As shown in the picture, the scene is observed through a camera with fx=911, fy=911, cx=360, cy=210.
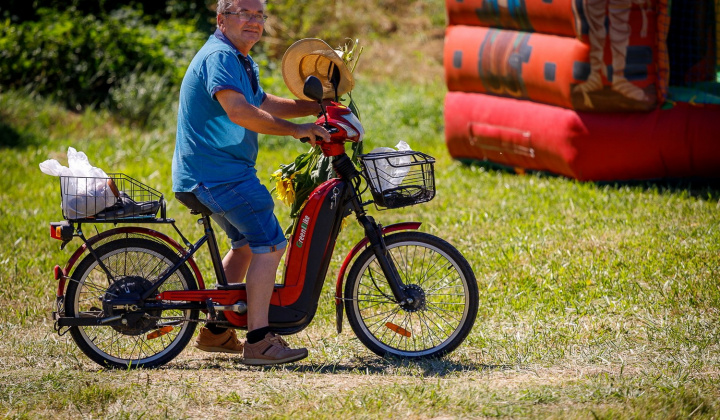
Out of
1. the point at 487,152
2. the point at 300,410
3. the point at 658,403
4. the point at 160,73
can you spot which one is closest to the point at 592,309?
the point at 658,403

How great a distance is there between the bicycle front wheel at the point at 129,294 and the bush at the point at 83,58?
849cm

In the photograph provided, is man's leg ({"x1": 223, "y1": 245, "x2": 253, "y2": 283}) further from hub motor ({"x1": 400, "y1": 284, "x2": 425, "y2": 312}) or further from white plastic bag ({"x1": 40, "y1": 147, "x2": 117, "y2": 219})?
hub motor ({"x1": 400, "y1": 284, "x2": 425, "y2": 312})

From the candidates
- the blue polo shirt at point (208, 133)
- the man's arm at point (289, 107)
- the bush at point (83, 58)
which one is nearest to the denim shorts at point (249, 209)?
the blue polo shirt at point (208, 133)

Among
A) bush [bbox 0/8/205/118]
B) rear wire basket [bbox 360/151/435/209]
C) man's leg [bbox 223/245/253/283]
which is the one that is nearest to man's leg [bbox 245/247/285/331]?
man's leg [bbox 223/245/253/283]

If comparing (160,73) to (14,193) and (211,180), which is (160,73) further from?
(211,180)

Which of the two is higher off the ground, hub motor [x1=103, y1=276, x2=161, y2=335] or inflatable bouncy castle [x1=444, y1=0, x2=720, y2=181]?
inflatable bouncy castle [x1=444, y1=0, x2=720, y2=181]

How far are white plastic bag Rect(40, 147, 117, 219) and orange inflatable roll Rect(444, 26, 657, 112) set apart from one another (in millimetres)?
5180

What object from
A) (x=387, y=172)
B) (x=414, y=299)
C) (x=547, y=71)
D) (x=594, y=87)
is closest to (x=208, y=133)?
(x=387, y=172)

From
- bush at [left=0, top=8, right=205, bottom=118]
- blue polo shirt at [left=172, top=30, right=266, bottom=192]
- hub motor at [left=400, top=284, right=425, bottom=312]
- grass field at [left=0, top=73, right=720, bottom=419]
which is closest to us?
grass field at [left=0, top=73, right=720, bottom=419]

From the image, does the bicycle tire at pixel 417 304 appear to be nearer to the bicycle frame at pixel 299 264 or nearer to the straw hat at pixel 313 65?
the bicycle frame at pixel 299 264

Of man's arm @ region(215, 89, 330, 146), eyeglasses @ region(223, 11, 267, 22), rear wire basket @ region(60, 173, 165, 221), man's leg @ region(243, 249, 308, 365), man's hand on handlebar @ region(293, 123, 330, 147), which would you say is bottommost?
man's leg @ region(243, 249, 308, 365)

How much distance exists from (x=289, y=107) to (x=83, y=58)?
31.6ft

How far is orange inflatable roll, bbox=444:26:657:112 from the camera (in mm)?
8516

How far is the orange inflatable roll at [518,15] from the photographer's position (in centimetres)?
878
